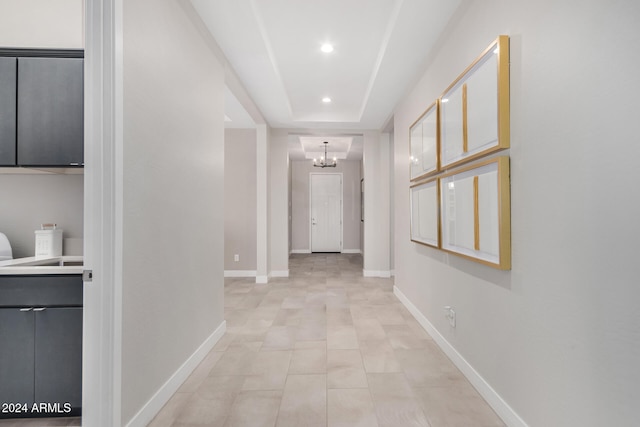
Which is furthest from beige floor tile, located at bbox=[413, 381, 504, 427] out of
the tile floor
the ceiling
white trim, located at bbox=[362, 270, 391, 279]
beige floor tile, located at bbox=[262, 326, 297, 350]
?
white trim, located at bbox=[362, 270, 391, 279]

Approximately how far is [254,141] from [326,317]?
3.59 m

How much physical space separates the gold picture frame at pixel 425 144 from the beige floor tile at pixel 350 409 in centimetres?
181

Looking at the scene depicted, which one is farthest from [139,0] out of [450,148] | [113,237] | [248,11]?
[450,148]

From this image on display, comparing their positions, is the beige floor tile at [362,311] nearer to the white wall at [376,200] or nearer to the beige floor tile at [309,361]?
the beige floor tile at [309,361]

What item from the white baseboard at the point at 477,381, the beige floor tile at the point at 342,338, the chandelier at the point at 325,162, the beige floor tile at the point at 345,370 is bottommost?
the beige floor tile at the point at 345,370

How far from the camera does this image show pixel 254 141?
228 inches

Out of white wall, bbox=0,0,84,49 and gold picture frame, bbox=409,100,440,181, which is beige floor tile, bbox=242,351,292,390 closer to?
gold picture frame, bbox=409,100,440,181

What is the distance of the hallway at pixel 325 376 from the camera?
179 cm

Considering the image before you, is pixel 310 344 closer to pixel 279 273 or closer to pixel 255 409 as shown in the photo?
pixel 255 409

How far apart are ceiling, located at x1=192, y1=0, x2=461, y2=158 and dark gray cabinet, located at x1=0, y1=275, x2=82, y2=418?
6.76ft

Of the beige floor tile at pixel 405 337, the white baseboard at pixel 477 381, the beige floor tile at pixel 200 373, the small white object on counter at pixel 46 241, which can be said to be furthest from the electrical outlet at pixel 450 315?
the small white object on counter at pixel 46 241

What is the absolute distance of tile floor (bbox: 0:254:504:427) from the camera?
70.2 inches

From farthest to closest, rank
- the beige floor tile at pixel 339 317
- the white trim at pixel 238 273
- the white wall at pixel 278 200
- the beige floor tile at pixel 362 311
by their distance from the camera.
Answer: the white trim at pixel 238 273, the white wall at pixel 278 200, the beige floor tile at pixel 362 311, the beige floor tile at pixel 339 317

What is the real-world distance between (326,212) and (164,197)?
7.40 metres
